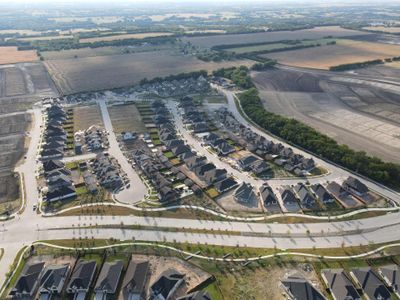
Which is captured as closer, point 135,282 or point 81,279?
point 135,282

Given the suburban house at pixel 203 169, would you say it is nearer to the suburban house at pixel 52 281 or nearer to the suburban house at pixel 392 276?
the suburban house at pixel 52 281

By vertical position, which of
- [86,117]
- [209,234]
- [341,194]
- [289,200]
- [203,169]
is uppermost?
[203,169]

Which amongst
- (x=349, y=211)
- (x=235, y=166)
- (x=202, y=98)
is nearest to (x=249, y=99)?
(x=202, y=98)

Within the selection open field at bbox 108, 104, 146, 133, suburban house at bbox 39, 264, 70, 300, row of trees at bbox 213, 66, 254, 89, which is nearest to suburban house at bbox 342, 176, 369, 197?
suburban house at bbox 39, 264, 70, 300

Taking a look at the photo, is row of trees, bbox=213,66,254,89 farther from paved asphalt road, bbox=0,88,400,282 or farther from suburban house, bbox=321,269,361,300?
suburban house, bbox=321,269,361,300

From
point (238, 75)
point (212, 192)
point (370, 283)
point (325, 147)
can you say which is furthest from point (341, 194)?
point (238, 75)

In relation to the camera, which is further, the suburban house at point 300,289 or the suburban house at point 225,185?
the suburban house at point 225,185

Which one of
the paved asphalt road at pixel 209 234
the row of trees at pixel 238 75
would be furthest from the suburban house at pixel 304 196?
the row of trees at pixel 238 75

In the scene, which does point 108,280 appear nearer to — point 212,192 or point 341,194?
A: point 212,192
